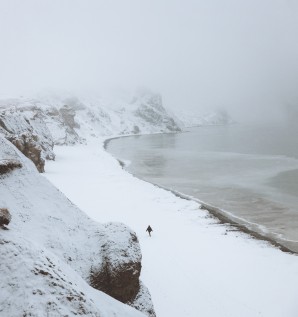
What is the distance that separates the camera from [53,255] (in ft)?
26.0

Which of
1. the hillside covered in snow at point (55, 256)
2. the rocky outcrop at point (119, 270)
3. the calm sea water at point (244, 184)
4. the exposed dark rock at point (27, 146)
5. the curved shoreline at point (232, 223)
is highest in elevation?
the hillside covered in snow at point (55, 256)

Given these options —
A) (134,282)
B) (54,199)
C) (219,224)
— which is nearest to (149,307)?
(134,282)

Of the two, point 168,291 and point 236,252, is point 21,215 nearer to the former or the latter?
point 168,291

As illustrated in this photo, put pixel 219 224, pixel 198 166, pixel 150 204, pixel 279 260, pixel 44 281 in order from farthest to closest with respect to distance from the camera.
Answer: pixel 198 166 → pixel 150 204 → pixel 219 224 → pixel 279 260 → pixel 44 281

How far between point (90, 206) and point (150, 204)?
23.4 feet

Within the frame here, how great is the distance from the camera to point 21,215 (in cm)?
1043

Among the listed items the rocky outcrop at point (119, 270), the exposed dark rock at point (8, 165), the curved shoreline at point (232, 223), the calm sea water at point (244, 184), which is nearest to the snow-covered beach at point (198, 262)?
the curved shoreline at point (232, 223)

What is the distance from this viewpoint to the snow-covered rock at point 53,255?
6.58 m

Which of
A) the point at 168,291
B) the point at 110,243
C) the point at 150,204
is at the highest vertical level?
the point at 110,243

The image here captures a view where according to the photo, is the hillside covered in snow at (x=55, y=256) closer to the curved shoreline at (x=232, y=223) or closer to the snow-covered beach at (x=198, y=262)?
the snow-covered beach at (x=198, y=262)

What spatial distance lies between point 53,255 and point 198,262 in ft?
52.9

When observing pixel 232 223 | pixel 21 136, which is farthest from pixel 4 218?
pixel 21 136

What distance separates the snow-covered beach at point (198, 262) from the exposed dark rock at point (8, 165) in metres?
9.48

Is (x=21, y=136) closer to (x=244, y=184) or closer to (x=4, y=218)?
(x=244, y=184)
